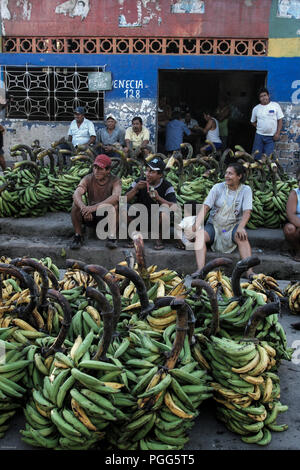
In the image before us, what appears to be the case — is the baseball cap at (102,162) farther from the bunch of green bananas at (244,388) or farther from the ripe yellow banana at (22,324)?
the bunch of green bananas at (244,388)

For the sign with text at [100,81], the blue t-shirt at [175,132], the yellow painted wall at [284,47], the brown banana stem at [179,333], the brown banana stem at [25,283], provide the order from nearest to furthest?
the brown banana stem at [179,333]
the brown banana stem at [25,283]
the yellow painted wall at [284,47]
the sign with text at [100,81]
the blue t-shirt at [175,132]

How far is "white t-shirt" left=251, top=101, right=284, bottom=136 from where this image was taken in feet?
30.3

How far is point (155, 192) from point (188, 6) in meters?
5.90

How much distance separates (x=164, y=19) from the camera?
958cm

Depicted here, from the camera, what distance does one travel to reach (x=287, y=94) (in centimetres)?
983

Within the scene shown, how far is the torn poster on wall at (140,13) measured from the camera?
958 cm

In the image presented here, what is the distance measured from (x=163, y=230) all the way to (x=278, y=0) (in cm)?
648

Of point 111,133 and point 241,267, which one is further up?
point 111,133

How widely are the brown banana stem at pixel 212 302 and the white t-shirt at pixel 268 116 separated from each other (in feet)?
24.4

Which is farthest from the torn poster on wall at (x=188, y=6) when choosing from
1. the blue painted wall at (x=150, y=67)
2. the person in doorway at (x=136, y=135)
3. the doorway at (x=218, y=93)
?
the doorway at (x=218, y=93)

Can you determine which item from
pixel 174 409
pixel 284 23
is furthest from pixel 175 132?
pixel 174 409

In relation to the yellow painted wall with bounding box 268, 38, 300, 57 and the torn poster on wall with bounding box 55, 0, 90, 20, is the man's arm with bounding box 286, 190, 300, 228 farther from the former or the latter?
the torn poster on wall with bounding box 55, 0, 90, 20

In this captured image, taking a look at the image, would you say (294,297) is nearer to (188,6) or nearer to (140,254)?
(140,254)

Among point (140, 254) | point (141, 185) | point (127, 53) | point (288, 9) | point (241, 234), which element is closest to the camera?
point (140, 254)
